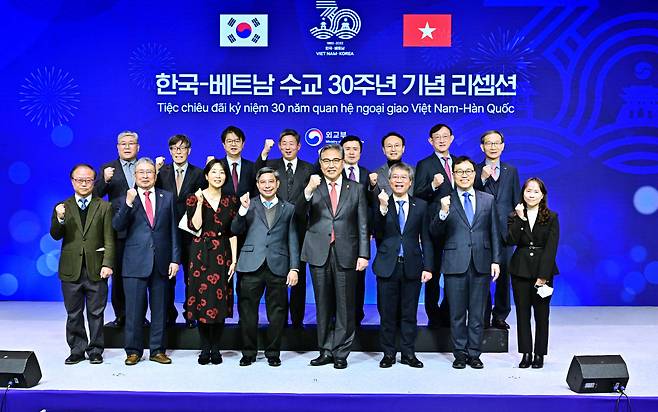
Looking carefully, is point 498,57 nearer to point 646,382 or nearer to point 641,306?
point 641,306

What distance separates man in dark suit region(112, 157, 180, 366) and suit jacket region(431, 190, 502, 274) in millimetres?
1782

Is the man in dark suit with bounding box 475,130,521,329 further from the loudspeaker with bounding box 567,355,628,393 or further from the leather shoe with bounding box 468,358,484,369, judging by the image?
the loudspeaker with bounding box 567,355,628,393

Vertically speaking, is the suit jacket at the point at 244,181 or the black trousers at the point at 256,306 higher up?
the suit jacket at the point at 244,181

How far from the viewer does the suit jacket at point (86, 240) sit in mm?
4797

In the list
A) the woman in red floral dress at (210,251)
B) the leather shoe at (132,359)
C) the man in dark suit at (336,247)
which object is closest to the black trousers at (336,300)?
the man in dark suit at (336,247)

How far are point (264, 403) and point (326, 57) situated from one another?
12.8ft

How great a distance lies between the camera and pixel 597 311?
687 cm

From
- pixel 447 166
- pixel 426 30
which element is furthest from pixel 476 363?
pixel 426 30

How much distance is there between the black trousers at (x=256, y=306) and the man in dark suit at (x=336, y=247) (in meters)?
0.25

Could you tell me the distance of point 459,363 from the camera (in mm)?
4789

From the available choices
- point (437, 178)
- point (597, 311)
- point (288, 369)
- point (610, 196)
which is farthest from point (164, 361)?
point (610, 196)

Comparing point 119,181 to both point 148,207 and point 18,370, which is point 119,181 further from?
point 18,370

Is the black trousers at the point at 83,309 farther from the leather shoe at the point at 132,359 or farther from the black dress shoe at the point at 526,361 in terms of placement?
the black dress shoe at the point at 526,361

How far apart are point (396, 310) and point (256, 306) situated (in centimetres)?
94
